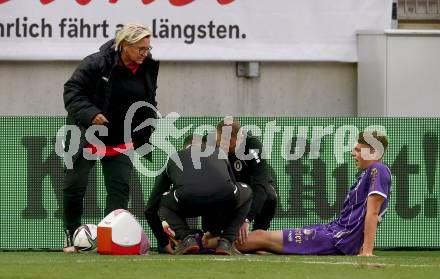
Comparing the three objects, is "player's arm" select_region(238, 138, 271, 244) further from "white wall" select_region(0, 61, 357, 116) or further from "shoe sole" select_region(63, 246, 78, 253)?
"white wall" select_region(0, 61, 357, 116)

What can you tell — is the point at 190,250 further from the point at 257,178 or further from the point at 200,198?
the point at 257,178

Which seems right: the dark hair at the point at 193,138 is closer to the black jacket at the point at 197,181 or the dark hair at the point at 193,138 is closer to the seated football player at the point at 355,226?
the black jacket at the point at 197,181

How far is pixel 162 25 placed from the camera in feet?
55.7

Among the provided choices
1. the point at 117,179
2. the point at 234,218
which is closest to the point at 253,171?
the point at 234,218

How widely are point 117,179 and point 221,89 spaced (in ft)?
21.2

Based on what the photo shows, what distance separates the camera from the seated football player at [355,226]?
1062 cm

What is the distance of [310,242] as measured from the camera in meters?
11.3

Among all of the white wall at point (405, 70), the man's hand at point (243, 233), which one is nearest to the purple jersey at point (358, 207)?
the man's hand at point (243, 233)

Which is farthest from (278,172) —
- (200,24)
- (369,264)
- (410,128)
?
(200,24)

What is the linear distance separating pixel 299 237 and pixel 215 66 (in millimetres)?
6254

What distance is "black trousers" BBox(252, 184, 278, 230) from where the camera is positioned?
11.9 m

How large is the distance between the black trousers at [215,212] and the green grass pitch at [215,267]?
1.61 ft

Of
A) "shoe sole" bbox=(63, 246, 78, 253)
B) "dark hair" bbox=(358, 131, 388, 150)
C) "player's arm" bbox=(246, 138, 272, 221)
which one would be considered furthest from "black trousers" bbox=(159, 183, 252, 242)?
"dark hair" bbox=(358, 131, 388, 150)

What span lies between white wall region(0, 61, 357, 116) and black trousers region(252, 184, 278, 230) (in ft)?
17.1
